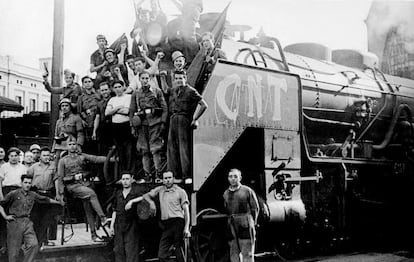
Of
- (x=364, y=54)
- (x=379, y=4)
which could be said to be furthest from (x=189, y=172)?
(x=379, y=4)

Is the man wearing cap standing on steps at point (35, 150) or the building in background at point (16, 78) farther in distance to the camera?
the building in background at point (16, 78)

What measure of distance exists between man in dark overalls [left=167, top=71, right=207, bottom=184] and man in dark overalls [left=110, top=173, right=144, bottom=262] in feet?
2.00

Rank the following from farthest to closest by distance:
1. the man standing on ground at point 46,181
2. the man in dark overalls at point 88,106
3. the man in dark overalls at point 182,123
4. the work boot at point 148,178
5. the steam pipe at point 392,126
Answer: the steam pipe at point 392,126 → the man in dark overalls at point 88,106 → the work boot at point 148,178 → the man standing on ground at point 46,181 → the man in dark overalls at point 182,123

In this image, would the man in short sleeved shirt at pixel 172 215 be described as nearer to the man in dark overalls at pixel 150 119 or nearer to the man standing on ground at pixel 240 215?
the man in dark overalls at pixel 150 119

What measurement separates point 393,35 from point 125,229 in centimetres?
1511

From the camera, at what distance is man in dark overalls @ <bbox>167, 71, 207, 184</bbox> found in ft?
21.1

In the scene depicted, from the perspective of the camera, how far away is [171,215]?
6.16 m

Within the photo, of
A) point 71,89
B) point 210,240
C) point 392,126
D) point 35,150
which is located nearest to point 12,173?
point 35,150

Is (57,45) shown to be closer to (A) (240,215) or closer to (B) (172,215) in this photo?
(B) (172,215)

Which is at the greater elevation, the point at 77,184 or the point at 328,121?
the point at 328,121

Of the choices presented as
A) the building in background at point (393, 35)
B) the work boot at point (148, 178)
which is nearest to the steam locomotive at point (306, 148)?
the work boot at point (148, 178)

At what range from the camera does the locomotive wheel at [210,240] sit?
6.80m

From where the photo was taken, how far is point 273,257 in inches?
356

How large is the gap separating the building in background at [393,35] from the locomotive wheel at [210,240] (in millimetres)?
10911
